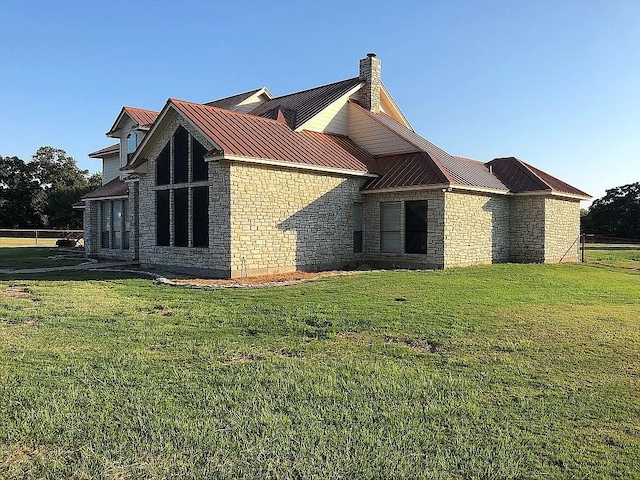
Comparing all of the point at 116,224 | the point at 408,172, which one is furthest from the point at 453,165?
the point at 116,224

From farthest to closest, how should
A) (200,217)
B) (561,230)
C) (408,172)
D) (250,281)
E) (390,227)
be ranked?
(561,230), (390,227), (408,172), (200,217), (250,281)

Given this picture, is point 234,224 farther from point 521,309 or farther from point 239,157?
point 521,309

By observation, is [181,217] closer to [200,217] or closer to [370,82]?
[200,217]

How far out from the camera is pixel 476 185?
18984 mm

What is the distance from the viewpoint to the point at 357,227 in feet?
63.2

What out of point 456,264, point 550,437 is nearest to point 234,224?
point 456,264

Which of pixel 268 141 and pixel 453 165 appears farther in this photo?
pixel 453 165

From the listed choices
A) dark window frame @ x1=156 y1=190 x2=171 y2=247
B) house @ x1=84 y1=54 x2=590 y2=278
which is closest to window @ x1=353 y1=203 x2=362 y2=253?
house @ x1=84 y1=54 x2=590 y2=278

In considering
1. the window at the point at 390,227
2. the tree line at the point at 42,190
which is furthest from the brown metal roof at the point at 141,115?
the tree line at the point at 42,190

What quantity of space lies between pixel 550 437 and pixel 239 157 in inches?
462

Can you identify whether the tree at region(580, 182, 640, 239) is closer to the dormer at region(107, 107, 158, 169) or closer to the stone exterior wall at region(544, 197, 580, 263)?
the stone exterior wall at region(544, 197, 580, 263)

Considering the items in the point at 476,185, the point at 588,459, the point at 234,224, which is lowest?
the point at 588,459

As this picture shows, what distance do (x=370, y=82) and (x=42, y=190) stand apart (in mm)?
56244

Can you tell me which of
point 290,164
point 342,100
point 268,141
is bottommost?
point 290,164
